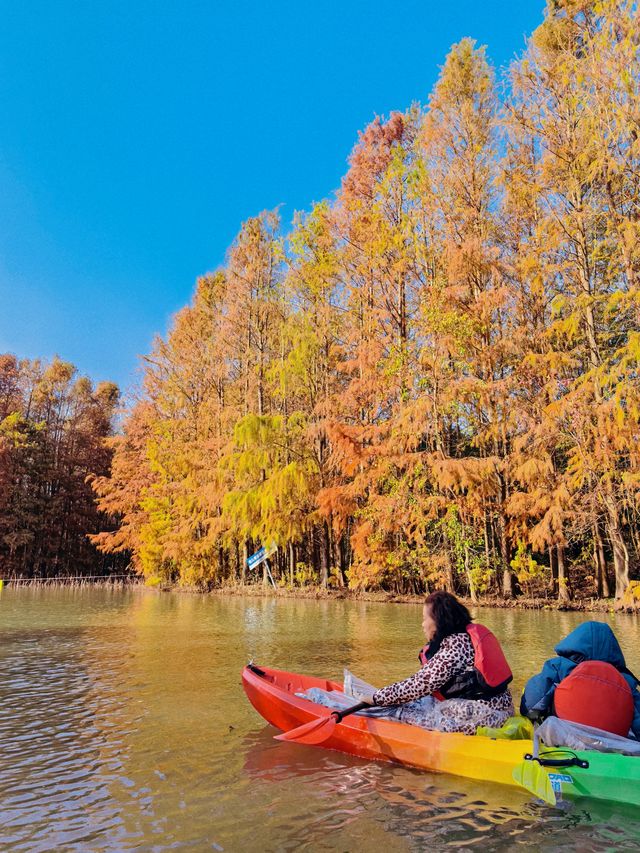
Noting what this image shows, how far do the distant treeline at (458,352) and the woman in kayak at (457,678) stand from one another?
310 inches

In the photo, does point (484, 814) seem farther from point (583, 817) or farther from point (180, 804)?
point (180, 804)

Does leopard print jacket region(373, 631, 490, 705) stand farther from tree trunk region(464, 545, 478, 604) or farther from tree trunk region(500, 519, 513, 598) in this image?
tree trunk region(500, 519, 513, 598)

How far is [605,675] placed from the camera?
4.25 metres

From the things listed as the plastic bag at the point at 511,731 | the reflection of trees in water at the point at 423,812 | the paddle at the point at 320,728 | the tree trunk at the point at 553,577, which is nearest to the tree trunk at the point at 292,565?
the tree trunk at the point at 553,577

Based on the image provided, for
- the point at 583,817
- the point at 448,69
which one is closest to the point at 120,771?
the point at 583,817

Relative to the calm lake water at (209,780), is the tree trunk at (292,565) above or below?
above

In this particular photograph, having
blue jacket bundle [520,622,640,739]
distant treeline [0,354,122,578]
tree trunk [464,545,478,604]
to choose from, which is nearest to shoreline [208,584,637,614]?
tree trunk [464,545,478,604]

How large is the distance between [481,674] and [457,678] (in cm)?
19

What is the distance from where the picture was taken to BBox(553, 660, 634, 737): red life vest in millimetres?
4234

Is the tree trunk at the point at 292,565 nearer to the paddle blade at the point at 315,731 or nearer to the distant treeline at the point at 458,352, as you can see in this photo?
the distant treeline at the point at 458,352

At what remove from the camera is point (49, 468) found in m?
38.4

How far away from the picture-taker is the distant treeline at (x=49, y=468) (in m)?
36.1

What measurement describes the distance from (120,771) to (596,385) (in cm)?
1100

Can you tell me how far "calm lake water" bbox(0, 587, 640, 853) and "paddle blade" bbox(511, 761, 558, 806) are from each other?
0.31ft
